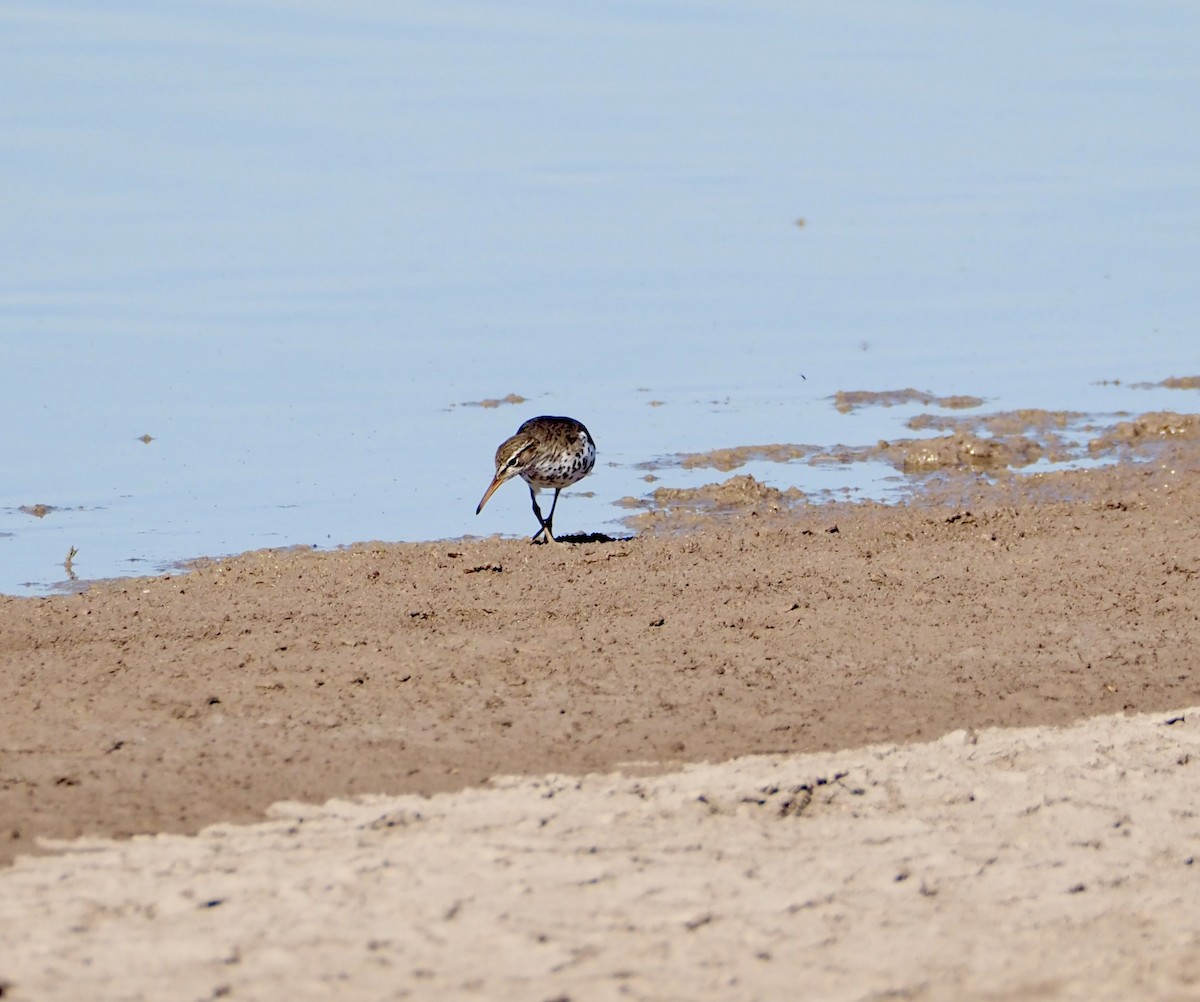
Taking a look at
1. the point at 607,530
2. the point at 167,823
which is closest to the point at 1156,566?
the point at 607,530

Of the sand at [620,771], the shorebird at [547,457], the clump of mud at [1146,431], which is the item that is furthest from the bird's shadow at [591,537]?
the clump of mud at [1146,431]

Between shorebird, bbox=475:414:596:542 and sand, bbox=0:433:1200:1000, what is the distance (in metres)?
0.93

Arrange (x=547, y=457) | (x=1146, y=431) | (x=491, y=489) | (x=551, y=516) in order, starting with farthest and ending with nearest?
(x=1146, y=431), (x=491, y=489), (x=551, y=516), (x=547, y=457)

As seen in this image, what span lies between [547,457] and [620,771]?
478 cm

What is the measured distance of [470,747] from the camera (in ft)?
→ 24.5

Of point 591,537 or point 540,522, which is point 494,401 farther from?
point 591,537

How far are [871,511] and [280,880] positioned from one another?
7.05m

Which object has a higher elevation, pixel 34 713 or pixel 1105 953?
pixel 34 713

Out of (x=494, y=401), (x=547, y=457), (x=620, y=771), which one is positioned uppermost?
(x=494, y=401)

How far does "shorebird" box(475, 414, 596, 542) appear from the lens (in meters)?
11.8

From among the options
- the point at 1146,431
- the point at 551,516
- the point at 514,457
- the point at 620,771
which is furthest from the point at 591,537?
the point at 1146,431

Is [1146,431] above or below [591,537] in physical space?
above

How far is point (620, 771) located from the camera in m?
7.21

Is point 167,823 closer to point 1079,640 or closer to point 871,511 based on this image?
point 1079,640
